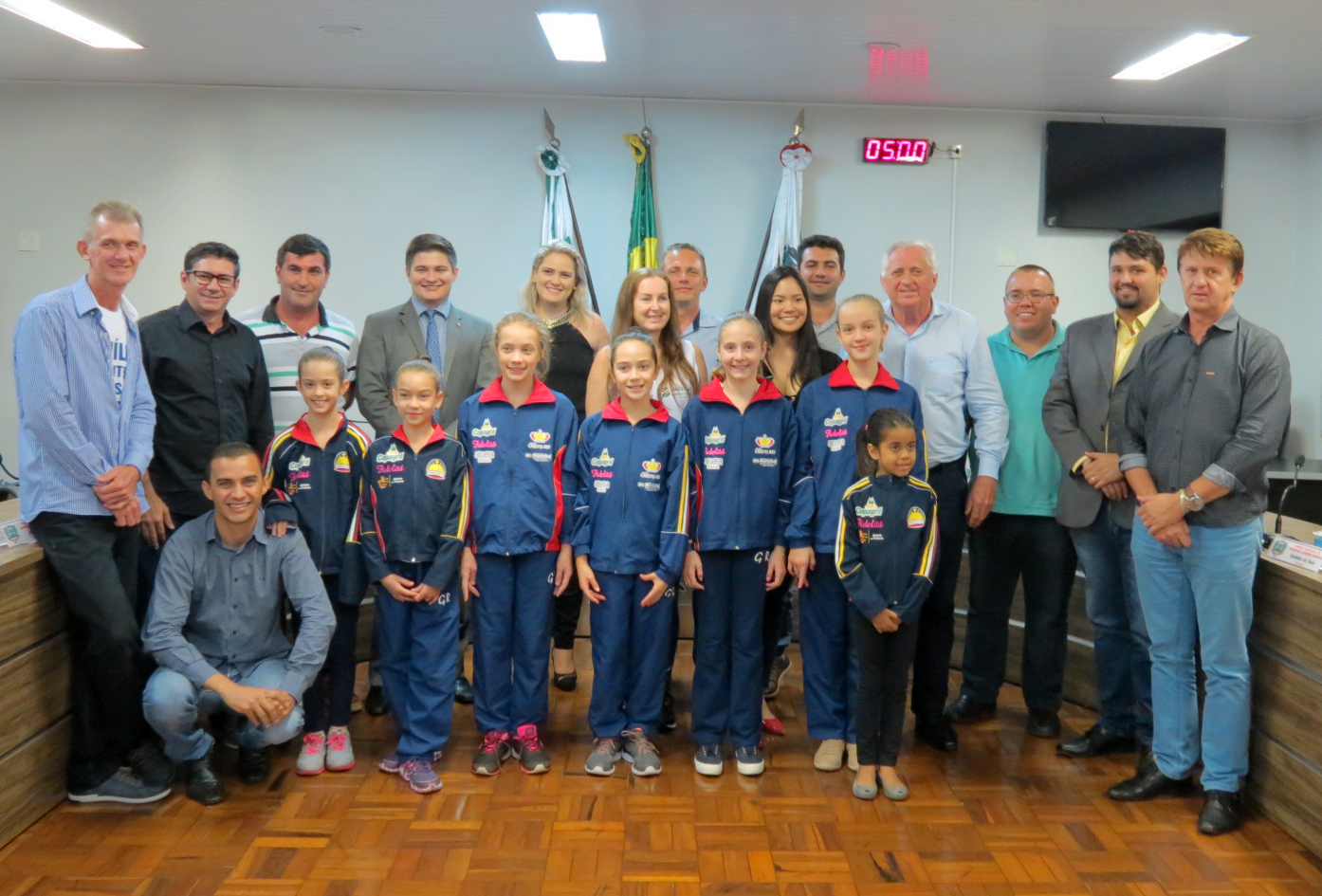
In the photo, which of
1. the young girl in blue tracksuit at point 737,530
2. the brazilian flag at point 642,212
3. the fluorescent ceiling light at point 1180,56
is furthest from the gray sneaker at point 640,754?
the fluorescent ceiling light at point 1180,56

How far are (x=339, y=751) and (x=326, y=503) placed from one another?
0.72m

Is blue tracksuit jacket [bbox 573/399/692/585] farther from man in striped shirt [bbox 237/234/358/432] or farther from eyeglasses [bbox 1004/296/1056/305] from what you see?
eyeglasses [bbox 1004/296/1056/305]

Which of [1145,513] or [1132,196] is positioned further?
[1132,196]

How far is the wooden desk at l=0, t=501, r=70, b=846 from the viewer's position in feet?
8.09

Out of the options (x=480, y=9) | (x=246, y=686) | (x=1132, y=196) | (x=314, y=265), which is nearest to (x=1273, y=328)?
(x=1132, y=196)

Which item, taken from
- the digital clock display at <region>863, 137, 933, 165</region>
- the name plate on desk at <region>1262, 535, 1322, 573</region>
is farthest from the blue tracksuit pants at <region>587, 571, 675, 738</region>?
the digital clock display at <region>863, 137, 933, 165</region>

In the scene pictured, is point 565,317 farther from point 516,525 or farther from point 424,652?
point 424,652

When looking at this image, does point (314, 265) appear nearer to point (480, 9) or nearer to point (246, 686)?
point (246, 686)

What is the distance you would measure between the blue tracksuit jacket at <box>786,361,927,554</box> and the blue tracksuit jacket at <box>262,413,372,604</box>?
4.13ft

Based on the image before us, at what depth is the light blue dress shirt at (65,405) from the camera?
2529 mm

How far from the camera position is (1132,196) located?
19.4 feet

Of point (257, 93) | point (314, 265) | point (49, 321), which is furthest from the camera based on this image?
point (257, 93)

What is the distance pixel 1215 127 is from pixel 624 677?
516 centimetres

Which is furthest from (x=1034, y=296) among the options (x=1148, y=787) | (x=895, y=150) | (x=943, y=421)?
(x=895, y=150)
